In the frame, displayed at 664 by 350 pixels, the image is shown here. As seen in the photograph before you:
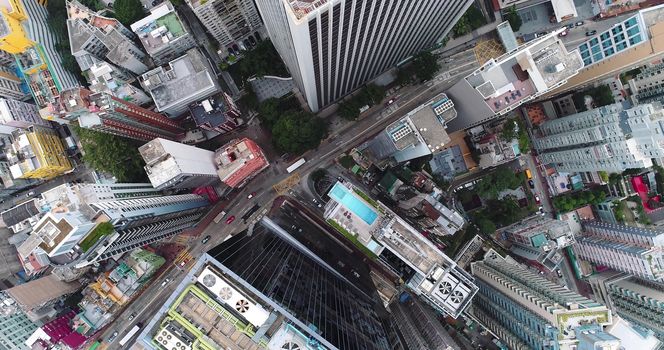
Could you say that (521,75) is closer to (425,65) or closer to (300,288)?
(425,65)

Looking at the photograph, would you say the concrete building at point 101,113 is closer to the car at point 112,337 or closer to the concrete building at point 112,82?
the concrete building at point 112,82

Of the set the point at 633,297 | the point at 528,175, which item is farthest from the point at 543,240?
the point at 633,297

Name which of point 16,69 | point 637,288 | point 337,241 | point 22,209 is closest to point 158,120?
point 22,209

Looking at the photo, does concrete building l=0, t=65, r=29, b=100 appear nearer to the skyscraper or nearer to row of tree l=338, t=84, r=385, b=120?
the skyscraper

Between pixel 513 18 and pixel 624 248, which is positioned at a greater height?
pixel 513 18

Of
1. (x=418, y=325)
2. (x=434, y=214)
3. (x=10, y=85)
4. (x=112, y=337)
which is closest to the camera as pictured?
(x=434, y=214)

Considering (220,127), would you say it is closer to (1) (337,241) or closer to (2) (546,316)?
(1) (337,241)

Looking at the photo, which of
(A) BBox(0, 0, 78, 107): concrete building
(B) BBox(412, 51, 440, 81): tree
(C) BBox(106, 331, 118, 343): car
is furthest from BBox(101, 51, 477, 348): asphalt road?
(A) BBox(0, 0, 78, 107): concrete building
